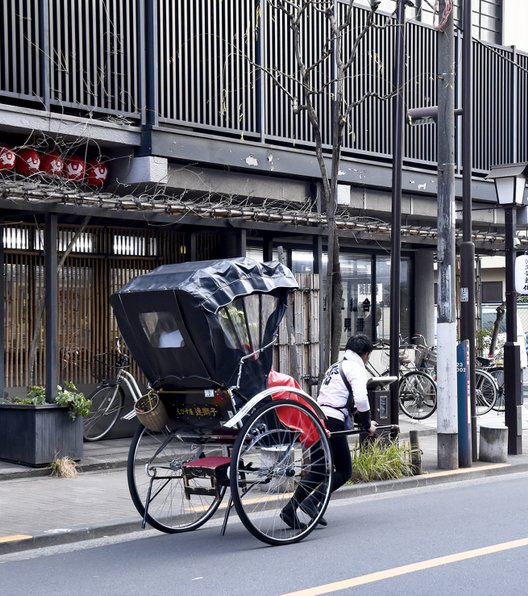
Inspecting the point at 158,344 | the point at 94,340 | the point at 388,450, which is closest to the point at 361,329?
the point at 94,340

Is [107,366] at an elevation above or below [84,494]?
above

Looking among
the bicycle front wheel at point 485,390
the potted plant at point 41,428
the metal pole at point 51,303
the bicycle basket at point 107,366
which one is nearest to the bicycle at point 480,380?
the bicycle front wheel at point 485,390

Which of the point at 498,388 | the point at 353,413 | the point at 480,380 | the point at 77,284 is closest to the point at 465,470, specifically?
the point at 353,413

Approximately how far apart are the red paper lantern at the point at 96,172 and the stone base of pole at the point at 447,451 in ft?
→ 19.2

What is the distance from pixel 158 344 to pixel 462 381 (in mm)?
5452

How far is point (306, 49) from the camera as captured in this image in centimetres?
1764

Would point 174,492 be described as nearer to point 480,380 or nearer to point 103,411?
point 103,411

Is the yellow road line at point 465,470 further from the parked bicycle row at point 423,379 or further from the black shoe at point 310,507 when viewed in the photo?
the parked bicycle row at point 423,379

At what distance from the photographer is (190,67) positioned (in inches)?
616

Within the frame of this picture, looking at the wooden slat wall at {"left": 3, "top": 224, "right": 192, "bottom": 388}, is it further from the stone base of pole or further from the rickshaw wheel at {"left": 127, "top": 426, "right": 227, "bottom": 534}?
the stone base of pole

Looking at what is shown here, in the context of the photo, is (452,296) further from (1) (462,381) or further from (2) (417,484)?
(2) (417,484)

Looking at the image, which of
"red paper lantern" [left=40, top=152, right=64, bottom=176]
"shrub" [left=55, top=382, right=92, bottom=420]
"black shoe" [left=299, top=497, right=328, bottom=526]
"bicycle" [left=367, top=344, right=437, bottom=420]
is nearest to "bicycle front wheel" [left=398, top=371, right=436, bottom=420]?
"bicycle" [left=367, top=344, right=437, bottom=420]

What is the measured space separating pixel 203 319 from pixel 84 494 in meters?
3.50

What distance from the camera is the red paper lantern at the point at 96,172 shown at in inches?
582
